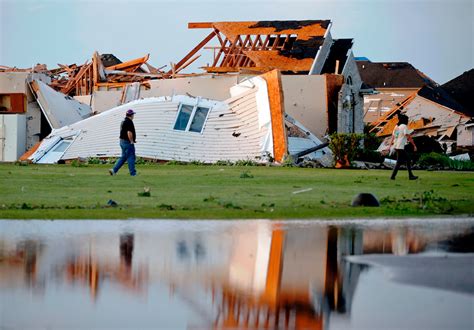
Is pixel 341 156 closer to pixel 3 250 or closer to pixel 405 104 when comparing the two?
pixel 3 250

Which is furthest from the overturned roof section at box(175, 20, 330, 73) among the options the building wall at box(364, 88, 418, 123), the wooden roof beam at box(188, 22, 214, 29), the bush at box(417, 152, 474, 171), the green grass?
the building wall at box(364, 88, 418, 123)

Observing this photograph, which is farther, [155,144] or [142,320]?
[155,144]

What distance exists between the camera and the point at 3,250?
12445mm

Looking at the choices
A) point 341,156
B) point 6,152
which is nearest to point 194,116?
point 341,156

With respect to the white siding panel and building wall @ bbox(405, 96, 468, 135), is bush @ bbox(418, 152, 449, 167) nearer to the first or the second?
the white siding panel

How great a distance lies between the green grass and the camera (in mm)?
17438

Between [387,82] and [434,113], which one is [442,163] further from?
[387,82]

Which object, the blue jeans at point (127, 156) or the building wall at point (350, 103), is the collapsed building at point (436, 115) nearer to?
the building wall at point (350, 103)

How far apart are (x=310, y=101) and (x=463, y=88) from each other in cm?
4009

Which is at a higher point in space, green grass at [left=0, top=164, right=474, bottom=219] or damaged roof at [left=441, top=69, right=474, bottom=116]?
damaged roof at [left=441, top=69, right=474, bottom=116]

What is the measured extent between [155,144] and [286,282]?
3145 centimetres

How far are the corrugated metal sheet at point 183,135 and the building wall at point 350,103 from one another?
29.9 ft

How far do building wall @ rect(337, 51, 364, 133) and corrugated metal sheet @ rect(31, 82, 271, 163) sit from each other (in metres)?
9.11

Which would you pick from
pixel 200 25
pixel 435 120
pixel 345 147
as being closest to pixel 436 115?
pixel 435 120
